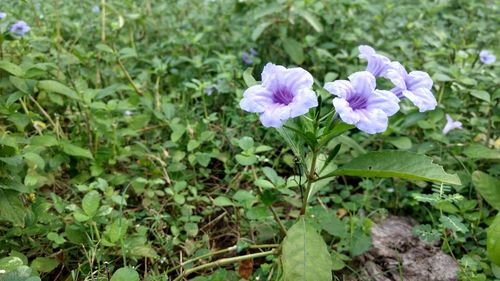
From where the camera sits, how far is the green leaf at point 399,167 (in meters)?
1.41

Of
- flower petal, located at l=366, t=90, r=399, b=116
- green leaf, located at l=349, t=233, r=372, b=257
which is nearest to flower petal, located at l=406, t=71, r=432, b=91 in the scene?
flower petal, located at l=366, t=90, r=399, b=116

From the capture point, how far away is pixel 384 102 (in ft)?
4.42

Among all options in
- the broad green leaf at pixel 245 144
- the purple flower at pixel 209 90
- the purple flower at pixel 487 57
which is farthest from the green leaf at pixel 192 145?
the purple flower at pixel 487 57

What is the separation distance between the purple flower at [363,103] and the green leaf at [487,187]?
847 millimetres

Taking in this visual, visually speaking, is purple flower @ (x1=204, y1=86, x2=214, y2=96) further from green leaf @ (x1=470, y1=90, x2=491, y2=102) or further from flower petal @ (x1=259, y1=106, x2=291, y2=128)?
flower petal @ (x1=259, y1=106, x2=291, y2=128)

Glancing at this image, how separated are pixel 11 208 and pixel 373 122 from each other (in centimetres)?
122

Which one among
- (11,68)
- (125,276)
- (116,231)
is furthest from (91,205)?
(11,68)

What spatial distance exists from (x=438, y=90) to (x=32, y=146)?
195 cm

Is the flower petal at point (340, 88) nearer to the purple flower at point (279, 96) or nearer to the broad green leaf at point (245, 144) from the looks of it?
the purple flower at point (279, 96)

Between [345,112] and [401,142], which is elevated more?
[345,112]

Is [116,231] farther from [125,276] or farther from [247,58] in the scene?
[247,58]

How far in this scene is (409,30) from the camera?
3.52 meters

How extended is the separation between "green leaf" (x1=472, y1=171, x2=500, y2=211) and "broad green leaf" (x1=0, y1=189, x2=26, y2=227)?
Answer: 5.52ft

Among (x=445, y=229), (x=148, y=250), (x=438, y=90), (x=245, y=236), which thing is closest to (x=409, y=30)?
(x=438, y=90)
